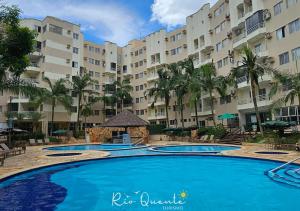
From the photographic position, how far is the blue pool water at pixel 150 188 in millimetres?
7473

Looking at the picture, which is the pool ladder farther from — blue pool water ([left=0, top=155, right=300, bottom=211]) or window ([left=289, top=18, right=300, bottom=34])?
window ([left=289, top=18, right=300, bottom=34])

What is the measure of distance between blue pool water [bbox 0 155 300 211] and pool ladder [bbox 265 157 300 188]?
0.41 metres

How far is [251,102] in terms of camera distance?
32.0 m

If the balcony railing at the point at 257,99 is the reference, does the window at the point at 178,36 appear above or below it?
above

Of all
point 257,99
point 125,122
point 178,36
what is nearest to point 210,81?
point 257,99

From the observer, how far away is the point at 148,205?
24.6 ft

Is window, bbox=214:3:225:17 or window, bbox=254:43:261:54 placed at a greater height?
window, bbox=214:3:225:17

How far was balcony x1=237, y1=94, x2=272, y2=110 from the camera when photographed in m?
29.4

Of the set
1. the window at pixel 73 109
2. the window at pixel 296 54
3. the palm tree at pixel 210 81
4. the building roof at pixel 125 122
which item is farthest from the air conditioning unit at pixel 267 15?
the window at pixel 73 109

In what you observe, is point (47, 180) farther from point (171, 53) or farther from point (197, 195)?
point (171, 53)

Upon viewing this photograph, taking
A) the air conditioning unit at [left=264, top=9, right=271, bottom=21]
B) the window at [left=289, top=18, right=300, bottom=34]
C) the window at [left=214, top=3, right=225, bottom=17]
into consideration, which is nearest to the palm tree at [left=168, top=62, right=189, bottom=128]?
the window at [left=214, top=3, right=225, bottom=17]

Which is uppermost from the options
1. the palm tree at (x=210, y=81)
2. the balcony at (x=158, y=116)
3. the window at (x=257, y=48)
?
the window at (x=257, y=48)

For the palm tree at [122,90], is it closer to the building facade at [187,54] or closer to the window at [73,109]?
the building facade at [187,54]

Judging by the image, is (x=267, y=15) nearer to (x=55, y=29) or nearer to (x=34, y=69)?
(x=55, y=29)
